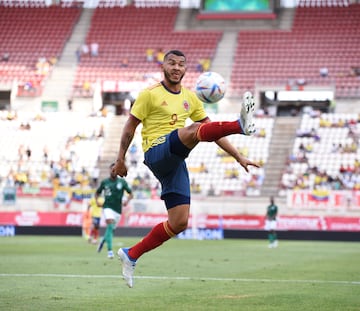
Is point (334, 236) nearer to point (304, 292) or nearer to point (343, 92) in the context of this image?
point (343, 92)

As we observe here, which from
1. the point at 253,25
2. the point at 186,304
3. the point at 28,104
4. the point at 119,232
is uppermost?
the point at 253,25

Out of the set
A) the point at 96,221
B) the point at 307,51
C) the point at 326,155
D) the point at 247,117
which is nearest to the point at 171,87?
the point at 247,117

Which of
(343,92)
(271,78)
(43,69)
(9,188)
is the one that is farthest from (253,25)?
(9,188)

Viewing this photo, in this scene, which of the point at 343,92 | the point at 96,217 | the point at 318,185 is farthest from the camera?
the point at 343,92

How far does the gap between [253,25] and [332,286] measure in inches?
1584

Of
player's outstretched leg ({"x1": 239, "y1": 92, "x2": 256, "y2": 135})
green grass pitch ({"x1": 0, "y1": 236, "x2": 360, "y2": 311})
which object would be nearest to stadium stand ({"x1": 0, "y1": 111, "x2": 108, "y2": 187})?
green grass pitch ({"x1": 0, "y1": 236, "x2": 360, "y2": 311})

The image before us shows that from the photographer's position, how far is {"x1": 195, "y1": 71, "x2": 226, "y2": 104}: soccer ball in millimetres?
11156

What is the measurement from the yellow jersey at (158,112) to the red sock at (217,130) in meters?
0.89

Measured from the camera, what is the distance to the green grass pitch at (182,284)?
11.1 meters

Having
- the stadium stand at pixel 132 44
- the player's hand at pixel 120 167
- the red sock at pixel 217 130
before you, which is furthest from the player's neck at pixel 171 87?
the stadium stand at pixel 132 44

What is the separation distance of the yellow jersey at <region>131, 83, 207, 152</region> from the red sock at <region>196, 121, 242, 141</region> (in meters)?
0.89

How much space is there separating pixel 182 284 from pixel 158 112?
4.18 meters

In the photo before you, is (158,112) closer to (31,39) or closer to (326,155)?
(326,155)

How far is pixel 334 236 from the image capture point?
3728 cm
